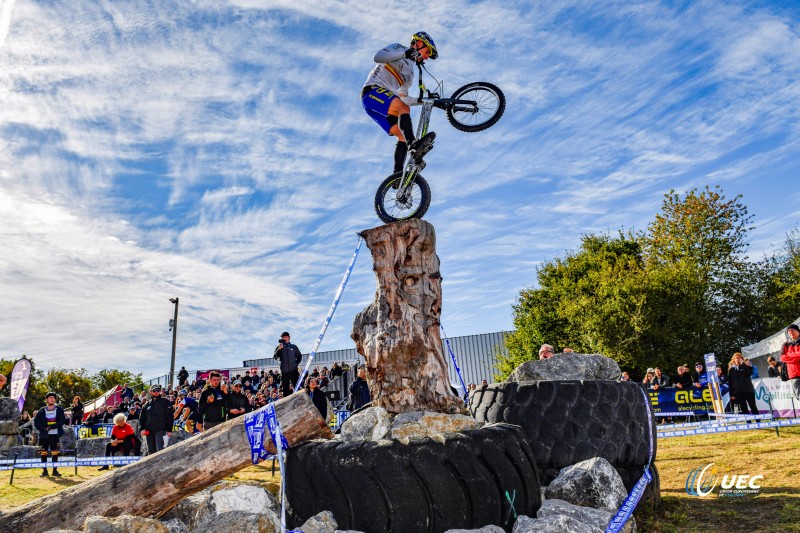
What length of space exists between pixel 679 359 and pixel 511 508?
23.4m

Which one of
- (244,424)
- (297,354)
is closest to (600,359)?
(244,424)

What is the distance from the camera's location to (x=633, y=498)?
4.73m

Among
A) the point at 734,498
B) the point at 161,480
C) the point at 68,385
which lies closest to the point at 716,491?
the point at 734,498

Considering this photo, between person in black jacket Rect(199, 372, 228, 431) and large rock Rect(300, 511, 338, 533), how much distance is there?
25.1 ft

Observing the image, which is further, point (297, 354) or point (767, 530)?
point (297, 354)

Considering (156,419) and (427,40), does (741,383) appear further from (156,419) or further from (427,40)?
(156,419)

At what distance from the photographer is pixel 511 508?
4.24 m

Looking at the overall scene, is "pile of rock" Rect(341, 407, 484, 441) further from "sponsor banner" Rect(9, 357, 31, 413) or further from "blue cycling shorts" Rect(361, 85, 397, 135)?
"sponsor banner" Rect(9, 357, 31, 413)

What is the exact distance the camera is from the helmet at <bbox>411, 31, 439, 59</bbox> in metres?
7.72

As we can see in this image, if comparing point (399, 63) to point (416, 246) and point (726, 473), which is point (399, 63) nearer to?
point (416, 246)

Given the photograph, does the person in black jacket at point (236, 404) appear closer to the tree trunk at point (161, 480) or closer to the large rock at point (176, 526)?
the tree trunk at point (161, 480)

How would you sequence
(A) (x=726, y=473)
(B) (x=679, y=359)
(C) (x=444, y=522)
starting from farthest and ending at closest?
(B) (x=679, y=359) < (A) (x=726, y=473) < (C) (x=444, y=522)

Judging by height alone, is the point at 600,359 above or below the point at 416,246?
below

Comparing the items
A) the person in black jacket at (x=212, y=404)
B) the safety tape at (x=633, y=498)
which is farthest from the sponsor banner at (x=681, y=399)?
the safety tape at (x=633, y=498)
